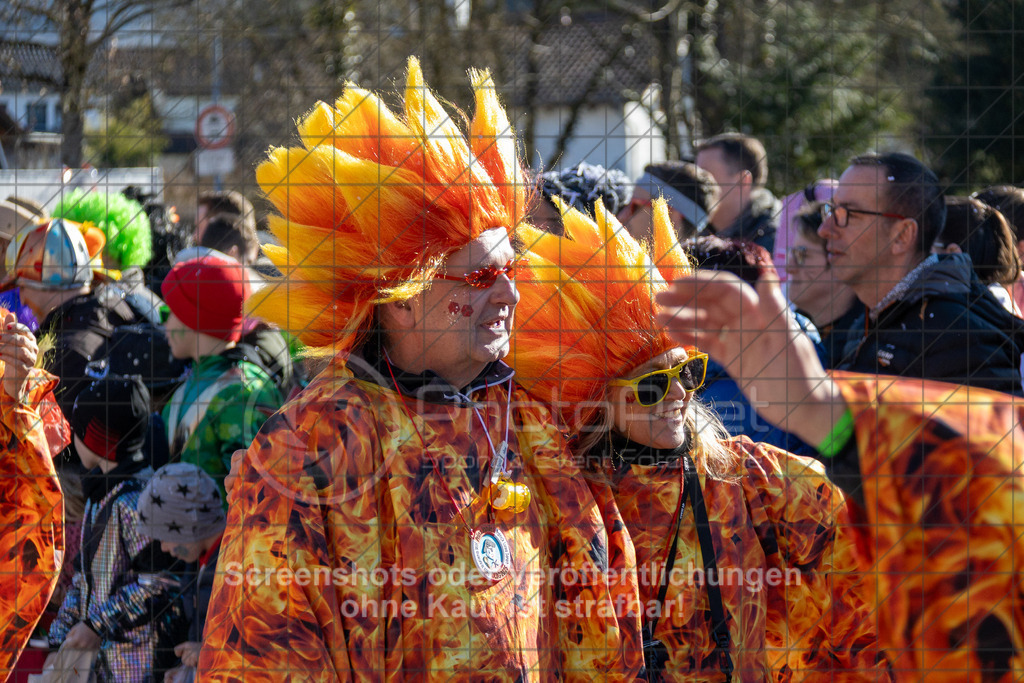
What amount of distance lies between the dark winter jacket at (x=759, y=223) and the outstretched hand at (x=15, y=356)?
2.42m

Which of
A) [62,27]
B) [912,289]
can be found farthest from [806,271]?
[62,27]

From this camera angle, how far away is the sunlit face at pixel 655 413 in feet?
6.29

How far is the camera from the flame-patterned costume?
2064 mm

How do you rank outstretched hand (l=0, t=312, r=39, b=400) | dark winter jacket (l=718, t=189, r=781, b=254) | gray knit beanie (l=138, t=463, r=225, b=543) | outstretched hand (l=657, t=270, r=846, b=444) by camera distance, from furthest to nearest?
dark winter jacket (l=718, t=189, r=781, b=254) → gray knit beanie (l=138, t=463, r=225, b=543) → outstretched hand (l=0, t=312, r=39, b=400) → outstretched hand (l=657, t=270, r=846, b=444)

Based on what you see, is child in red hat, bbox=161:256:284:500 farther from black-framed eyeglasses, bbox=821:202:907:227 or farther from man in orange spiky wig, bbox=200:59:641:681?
black-framed eyeglasses, bbox=821:202:907:227

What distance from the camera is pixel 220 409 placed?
8.81 feet

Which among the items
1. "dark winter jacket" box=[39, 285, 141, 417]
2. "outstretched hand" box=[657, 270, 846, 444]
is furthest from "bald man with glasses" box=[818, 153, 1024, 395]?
"dark winter jacket" box=[39, 285, 141, 417]

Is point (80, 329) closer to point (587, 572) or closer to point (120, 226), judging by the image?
point (120, 226)

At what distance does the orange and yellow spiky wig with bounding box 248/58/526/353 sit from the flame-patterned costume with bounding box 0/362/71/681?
682 millimetres

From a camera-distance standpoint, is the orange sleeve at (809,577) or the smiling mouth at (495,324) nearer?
the smiling mouth at (495,324)

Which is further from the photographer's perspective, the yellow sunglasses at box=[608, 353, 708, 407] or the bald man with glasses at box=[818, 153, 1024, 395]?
the bald man with glasses at box=[818, 153, 1024, 395]

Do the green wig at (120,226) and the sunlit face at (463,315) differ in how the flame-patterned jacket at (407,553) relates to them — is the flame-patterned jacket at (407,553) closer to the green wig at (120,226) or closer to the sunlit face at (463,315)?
the sunlit face at (463,315)

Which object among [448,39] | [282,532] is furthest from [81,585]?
[448,39]

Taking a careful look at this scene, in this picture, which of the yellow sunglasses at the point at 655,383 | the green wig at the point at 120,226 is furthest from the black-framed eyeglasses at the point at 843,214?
the green wig at the point at 120,226
